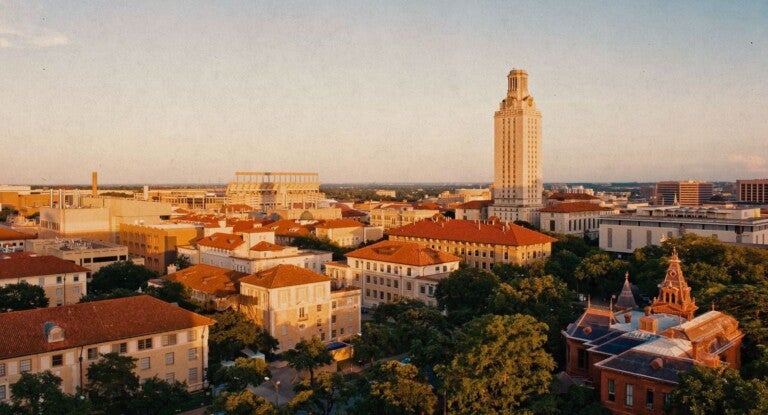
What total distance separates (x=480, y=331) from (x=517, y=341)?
2218mm

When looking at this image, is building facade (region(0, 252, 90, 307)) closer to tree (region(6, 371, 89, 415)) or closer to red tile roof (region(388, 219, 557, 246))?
tree (region(6, 371, 89, 415))

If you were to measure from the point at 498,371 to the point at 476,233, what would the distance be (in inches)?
2478

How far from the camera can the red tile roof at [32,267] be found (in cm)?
6397

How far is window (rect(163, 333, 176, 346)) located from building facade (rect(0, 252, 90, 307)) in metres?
25.9

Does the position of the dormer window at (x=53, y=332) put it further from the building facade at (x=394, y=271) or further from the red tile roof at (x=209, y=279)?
the building facade at (x=394, y=271)

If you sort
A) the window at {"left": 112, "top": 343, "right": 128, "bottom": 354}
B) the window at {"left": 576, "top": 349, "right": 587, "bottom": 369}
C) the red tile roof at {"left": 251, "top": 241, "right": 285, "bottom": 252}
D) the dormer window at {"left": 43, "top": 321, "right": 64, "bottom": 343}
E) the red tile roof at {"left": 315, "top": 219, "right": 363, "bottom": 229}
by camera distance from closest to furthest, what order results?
the dormer window at {"left": 43, "top": 321, "right": 64, "bottom": 343}
the window at {"left": 576, "top": 349, "right": 587, "bottom": 369}
the window at {"left": 112, "top": 343, "right": 128, "bottom": 354}
the red tile roof at {"left": 251, "top": 241, "right": 285, "bottom": 252}
the red tile roof at {"left": 315, "top": 219, "right": 363, "bottom": 229}

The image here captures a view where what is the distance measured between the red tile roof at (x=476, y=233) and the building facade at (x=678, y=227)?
20.6m

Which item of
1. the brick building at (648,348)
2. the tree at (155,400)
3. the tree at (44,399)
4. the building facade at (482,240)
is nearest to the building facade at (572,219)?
the building facade at (482,240)

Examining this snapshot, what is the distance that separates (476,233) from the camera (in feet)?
317

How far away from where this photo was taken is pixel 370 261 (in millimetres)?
80188

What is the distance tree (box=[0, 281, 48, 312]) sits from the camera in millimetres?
56156

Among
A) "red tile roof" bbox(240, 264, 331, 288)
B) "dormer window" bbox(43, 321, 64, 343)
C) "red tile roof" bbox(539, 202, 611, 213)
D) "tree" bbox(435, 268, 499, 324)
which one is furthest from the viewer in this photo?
"red tile roof" bbox(539, 202, 611, 213)

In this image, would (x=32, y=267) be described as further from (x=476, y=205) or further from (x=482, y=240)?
(x=476, y=205)

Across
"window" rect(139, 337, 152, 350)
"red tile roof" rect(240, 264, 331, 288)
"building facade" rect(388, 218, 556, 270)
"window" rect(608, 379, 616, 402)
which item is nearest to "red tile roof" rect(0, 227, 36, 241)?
"red tile roof" rect(240, 264, 331, 288)
